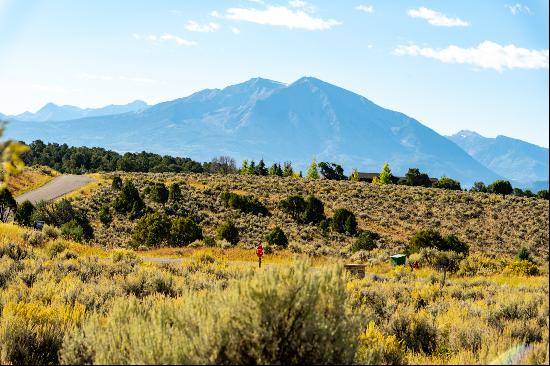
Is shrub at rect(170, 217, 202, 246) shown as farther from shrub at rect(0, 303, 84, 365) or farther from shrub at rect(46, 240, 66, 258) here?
shrub at rect(0, 303, 84, 365)

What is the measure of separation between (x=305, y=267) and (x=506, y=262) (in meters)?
23.3

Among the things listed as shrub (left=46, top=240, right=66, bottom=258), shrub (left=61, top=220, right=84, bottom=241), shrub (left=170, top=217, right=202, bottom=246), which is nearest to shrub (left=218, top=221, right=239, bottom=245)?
shrub (left=170, top=217, right=202, bottom=246)

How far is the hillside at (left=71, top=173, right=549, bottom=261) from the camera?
4200 cm

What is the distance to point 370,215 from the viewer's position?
54.1m

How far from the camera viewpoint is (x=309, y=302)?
16.7ft

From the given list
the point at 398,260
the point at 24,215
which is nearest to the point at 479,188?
the point at 398,260

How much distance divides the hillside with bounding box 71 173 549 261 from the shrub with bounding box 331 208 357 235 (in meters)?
1.39

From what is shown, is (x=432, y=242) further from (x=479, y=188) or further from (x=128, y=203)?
(x=479, y=188)

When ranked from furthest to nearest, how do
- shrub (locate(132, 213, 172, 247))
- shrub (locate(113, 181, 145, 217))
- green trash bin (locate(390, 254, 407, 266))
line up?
1. shrub (locate(113, 181, 145, 217))
2. shrub (locate(132, 213, 172, 247))
3. green trash bin (locate(390, 254, 407, 266))

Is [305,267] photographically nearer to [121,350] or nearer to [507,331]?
[121,350]

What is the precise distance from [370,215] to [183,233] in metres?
25.9

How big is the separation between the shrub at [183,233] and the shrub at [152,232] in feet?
1.75

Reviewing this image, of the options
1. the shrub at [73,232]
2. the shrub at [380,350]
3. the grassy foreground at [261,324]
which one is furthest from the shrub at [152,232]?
the shrub at [380,350]

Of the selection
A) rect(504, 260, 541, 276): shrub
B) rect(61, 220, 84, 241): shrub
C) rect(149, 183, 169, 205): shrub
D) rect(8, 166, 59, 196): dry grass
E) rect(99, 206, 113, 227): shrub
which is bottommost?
rect(504, 260, 541, 276): shrub
